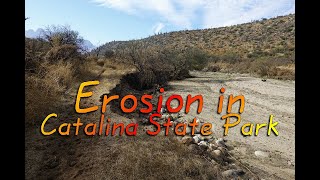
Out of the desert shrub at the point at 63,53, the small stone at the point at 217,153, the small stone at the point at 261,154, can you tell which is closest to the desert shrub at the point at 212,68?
the desert shrub at the point at 63,53

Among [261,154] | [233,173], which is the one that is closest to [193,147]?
[233,173]

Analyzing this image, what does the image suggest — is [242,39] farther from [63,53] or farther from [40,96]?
[40,96]

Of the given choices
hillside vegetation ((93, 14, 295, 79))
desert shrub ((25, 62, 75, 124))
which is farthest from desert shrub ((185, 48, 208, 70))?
desert shrub ((25, 62, 75, 124))

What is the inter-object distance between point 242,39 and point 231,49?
5.01m

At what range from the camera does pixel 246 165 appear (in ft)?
21.5

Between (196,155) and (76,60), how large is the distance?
10140 mm

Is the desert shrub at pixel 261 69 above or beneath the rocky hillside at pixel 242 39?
beneath

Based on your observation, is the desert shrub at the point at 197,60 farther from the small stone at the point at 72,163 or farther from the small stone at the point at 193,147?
the small stone at the point at 72,163

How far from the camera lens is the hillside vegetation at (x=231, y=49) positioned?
782 inches

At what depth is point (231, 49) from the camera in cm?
3891

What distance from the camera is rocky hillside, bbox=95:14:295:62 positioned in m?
34.2

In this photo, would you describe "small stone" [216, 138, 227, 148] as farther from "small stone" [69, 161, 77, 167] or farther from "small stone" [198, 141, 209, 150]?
"small stone" [69, 161, 77, 167]

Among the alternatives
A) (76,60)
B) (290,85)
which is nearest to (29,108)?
(76,60)
